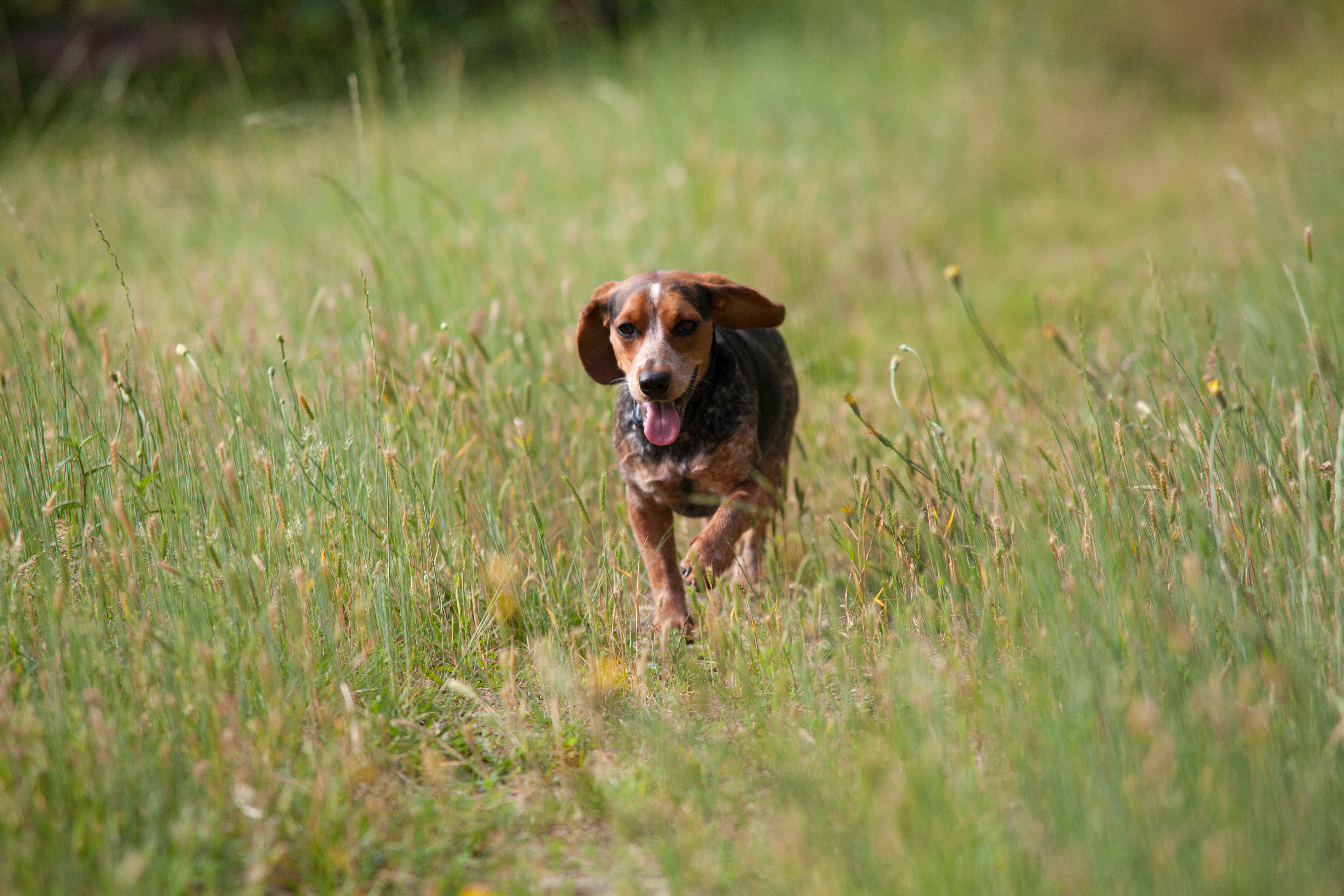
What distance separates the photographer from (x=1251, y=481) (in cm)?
301

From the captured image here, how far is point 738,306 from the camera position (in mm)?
3764

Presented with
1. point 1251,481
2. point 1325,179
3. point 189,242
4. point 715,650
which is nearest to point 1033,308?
point 1325,179

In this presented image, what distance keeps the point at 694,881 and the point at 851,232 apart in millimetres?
6607

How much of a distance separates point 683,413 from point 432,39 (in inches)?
457

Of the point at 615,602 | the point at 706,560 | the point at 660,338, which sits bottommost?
the point at 615,602

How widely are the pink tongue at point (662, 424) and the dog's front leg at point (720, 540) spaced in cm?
Result: 30

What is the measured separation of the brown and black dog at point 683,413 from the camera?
353 cm

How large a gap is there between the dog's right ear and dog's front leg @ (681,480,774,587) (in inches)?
25.8

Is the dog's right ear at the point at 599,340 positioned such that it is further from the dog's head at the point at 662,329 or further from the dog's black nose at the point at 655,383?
the dog's black nose at the point at 655,383

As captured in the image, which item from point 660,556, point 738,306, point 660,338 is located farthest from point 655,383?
point 660,556

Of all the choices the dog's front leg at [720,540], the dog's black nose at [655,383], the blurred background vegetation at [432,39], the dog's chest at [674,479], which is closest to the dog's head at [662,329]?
the dog's black nose at [655,383]

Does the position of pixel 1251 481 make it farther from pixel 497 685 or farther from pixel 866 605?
pixel 497 685

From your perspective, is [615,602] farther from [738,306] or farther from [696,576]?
[738,306]

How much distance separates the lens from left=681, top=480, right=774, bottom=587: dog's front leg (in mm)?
3506
